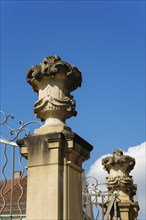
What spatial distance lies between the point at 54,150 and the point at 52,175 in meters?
0.33

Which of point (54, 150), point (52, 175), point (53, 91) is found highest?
point (53, 91)

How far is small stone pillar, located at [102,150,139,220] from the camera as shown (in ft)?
39.3

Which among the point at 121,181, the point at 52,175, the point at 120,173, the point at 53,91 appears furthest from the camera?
the point at 120,173

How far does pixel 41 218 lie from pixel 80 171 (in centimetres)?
99

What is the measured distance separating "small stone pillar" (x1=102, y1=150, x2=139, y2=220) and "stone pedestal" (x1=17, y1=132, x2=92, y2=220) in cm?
646

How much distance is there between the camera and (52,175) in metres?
5.36

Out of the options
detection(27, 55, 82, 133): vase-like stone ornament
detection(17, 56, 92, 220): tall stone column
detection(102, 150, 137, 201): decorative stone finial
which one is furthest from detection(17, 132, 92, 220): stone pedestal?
detection(102, 150, 137, 201): decorative stone finial

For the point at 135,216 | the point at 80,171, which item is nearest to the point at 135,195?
Result: the point at 135,216

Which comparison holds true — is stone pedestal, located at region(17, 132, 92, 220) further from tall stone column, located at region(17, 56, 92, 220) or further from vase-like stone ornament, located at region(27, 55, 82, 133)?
vase-like stone ornament, located at region(27, 55, 82, 133)

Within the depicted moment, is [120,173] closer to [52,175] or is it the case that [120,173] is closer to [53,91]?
[53,91]

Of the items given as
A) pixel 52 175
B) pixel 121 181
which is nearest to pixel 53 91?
pixel 52 175

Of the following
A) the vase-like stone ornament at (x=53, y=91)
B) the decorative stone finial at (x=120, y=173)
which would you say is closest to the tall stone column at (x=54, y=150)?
the vase-like stone ornament at (x=53, y=91)

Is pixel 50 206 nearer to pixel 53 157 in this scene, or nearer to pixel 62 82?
pixel 53 157

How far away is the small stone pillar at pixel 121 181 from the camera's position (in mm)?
11984
